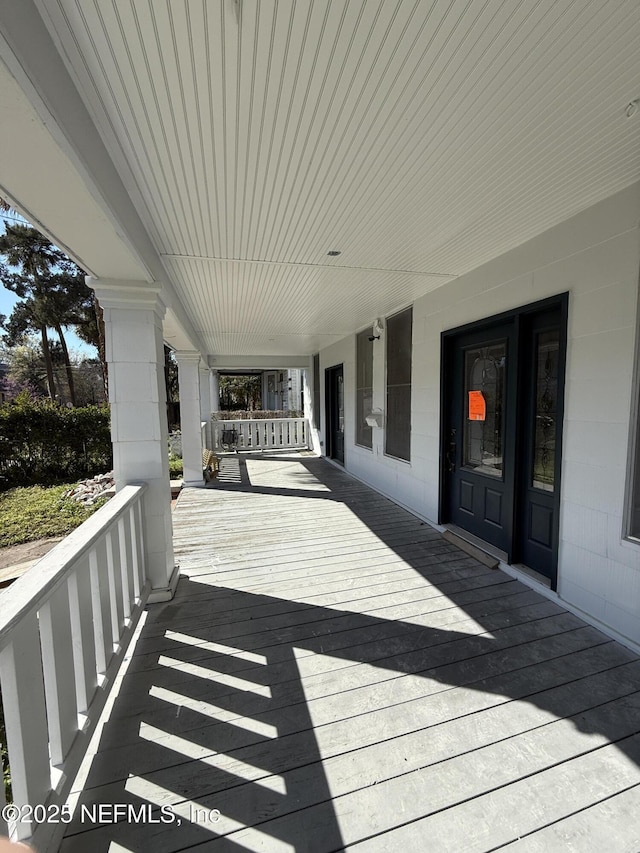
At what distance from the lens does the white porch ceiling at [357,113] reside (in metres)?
1.09

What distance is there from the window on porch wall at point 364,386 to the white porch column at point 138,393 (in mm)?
3571

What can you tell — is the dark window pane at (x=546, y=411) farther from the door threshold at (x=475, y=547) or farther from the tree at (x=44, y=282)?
the tree at (x=44, y=282)

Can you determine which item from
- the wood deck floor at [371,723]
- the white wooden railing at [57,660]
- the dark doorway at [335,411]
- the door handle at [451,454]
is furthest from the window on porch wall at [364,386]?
the white wooden railing at [57,660]

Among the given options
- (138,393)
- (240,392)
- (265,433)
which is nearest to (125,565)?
(138,393)

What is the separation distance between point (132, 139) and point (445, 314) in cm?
289

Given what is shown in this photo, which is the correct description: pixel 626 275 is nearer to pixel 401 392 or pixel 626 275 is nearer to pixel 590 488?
pixel 590 488

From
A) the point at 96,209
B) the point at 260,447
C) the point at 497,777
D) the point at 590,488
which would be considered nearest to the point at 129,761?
the point at 497,777

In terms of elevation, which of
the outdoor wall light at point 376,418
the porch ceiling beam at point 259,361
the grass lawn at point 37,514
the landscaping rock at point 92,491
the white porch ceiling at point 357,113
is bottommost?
the grass lawn at point 37,514

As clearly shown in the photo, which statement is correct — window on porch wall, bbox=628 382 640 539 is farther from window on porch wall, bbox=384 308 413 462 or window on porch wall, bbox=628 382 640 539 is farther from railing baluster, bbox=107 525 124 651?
railing baluster, bbox=107 525 124 651

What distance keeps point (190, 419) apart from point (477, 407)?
438 centimetres

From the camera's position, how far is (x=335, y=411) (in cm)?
777

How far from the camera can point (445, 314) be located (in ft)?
11.9

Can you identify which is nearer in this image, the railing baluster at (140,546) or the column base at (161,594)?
the railing baluster at (140,546)

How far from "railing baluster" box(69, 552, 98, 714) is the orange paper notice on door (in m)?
3.04
